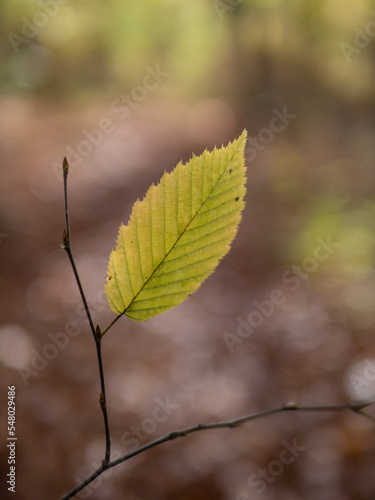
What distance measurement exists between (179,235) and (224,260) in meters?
3.67

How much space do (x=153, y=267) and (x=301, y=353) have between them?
2.64 m

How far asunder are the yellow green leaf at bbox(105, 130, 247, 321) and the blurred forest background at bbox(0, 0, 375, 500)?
5.76 ft

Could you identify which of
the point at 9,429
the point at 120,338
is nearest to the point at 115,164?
the point at 120,338

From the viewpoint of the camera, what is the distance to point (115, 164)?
5.87 metres

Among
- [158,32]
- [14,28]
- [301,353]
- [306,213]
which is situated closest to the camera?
[301,353]

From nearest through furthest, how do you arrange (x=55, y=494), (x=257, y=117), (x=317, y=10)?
(x=55, y=494)
(x=317, y=10)
(x=257, y=117)

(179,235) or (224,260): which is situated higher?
(224,260)

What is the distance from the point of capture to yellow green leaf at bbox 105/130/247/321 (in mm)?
395

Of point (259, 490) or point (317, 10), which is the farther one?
point (317, 10)

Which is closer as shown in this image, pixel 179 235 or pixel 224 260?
pixel 179 235

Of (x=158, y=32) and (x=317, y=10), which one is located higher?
(x=158, y=32)

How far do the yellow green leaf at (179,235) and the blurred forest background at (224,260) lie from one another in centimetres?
176

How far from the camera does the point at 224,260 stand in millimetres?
4059

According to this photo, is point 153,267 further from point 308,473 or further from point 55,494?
point 308,473
